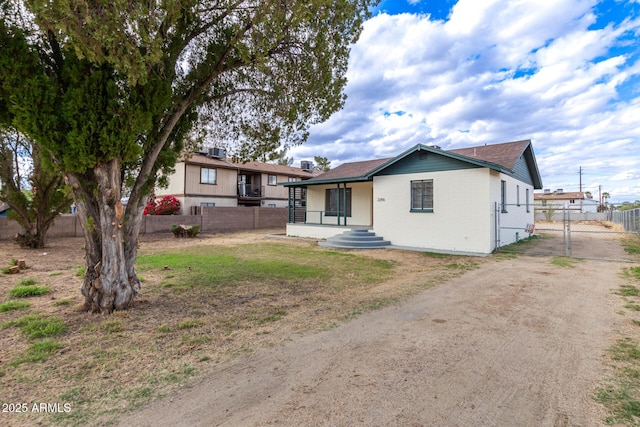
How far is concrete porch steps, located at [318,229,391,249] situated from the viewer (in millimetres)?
13664

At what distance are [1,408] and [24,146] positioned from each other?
42.1ft

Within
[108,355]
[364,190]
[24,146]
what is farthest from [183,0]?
[364,190]

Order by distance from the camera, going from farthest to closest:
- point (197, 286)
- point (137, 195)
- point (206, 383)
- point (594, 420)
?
1. point (197, 286)
2. point (137, 195)
3. point (206, 383)
4. point (594, 420)

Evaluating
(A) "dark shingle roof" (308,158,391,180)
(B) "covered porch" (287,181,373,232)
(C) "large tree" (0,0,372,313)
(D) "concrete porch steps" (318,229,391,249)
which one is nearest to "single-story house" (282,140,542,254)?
(D) "concrete porch steps" (318,229,391,249)

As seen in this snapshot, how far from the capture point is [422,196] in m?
13.2

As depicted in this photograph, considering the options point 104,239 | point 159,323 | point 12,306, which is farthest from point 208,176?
point 159,323

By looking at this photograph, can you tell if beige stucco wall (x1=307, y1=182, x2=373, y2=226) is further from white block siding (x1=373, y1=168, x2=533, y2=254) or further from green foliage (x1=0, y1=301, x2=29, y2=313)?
green foliage (x1=0, y1=301, x2=29, y2=313)

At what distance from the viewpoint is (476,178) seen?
11703mm

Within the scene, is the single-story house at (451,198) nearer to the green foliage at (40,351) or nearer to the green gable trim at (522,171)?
the green gable trim at (522,171)

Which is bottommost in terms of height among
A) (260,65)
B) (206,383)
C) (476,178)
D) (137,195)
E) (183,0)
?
(206,383)

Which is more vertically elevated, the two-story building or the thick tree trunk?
the two-story building

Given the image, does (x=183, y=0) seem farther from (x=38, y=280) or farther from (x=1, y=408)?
(x=38, y=280)

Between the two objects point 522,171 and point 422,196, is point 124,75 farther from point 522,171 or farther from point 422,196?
point 522,171

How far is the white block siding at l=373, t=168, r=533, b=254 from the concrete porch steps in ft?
1.25
